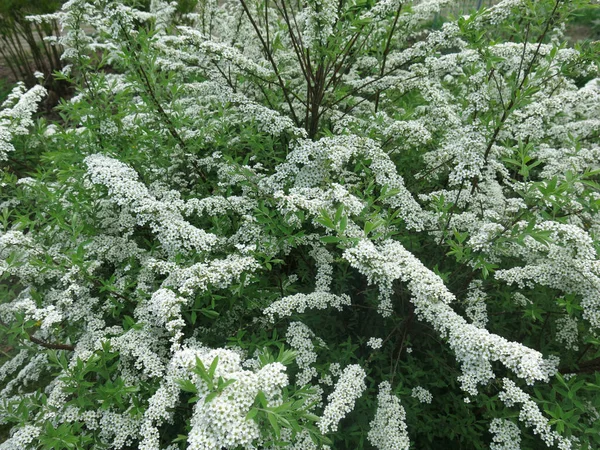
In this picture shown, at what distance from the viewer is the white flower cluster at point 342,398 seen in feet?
8.69

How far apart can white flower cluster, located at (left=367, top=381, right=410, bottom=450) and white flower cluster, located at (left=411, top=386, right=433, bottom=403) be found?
344 millimetres

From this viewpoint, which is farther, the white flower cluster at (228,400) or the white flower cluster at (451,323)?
the white flower cluster at (451,323)

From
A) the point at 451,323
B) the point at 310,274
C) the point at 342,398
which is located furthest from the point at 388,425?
the point at 310,274

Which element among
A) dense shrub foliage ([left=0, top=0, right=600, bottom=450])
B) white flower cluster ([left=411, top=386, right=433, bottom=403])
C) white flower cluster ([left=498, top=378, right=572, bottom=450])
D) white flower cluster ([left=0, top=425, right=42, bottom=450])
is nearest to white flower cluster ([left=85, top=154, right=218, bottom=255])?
dense shrub foliage ([left=0, top=0, right=600, bottom=450])

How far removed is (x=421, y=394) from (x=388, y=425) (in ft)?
1.97

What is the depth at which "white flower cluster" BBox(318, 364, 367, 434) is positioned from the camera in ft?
8.69

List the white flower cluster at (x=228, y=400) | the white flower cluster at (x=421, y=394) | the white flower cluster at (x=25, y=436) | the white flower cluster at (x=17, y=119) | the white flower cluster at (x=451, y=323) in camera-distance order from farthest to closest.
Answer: the white flower cluster at (x=17, y=119)
the white flower cluster at (x=421, y=394)
the white flower cluster at (x=25, y=436)
the white flower cluster at (x=451, y=323)
the white flower cluster at (x=228, y=400)

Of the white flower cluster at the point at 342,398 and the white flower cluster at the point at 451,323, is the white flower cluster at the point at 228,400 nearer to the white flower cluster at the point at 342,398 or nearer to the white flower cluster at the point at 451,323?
the white flower cluster at the point at 342,398

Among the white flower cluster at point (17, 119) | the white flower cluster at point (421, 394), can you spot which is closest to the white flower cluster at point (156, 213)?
the white flower cluster at point (17, 119)

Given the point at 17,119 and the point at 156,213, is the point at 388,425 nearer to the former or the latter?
the point at 156,213

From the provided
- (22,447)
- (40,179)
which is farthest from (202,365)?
(40,179)

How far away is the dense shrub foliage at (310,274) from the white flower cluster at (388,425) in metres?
0.02

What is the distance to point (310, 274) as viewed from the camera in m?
4.31

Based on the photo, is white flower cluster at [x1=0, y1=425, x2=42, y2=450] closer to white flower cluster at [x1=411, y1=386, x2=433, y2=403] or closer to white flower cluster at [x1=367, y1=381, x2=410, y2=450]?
white flower cluster at [x1=367, y1=381, x2=410, y2=450]
